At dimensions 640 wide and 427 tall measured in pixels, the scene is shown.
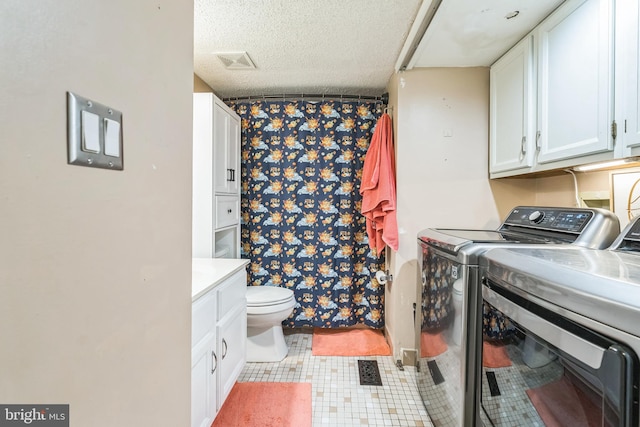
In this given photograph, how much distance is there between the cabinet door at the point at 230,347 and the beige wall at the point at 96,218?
0.76 meters

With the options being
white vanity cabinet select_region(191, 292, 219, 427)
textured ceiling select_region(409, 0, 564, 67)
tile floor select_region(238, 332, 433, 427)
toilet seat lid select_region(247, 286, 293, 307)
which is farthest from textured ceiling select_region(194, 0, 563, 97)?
tile floor select_region(238, 332, 433, 427)

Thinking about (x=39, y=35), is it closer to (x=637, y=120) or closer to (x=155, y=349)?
(x=155, y=349)

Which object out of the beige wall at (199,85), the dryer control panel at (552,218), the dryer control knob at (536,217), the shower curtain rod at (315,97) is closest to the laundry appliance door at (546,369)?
the dryer control panel at (552,218)

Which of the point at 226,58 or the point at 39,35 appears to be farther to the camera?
the point at 226,58

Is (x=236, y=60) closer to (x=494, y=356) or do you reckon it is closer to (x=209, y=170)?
(x=209, y=170)

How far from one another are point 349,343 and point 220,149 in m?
1.88

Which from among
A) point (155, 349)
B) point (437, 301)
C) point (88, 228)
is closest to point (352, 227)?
point (437, 301)

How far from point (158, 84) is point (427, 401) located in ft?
6.21

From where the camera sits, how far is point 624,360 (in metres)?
0.57

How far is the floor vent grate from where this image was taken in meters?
1.96

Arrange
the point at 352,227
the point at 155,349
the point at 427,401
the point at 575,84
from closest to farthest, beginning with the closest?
the point at 155,349 < the point at 575,84 < the point at 427,401 < the point at 352,227

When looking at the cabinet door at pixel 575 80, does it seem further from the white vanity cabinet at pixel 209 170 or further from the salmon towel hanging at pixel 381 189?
the white vanity cabinet at pixel 209 170

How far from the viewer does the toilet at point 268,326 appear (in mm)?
2111

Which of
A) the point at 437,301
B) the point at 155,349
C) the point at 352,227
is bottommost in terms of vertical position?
the point at 437,301
